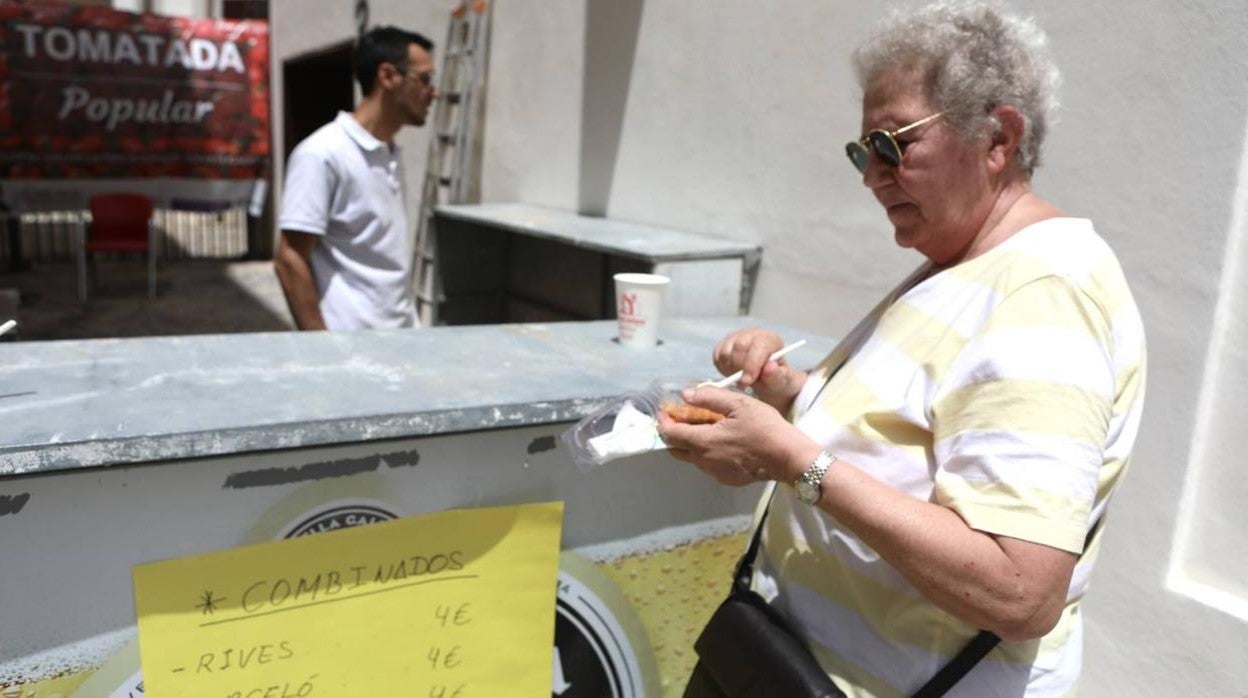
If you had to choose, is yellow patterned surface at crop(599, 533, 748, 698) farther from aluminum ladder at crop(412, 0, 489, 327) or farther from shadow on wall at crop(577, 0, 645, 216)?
aluminum ladder at crop(412, 0, 489, 327)

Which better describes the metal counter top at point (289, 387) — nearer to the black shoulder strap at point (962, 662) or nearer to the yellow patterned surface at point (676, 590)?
the yellow patterned surface at point (676, 590)

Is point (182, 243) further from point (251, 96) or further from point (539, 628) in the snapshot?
point (539, 628)

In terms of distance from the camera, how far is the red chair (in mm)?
9688

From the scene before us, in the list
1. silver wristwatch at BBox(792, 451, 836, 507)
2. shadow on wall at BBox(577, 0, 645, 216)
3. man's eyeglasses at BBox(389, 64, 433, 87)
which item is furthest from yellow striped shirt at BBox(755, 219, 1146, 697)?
shadow on wall at BBox(577, 0, 645, 216)

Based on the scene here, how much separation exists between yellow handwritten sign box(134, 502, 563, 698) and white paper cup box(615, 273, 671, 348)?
587 millimetres

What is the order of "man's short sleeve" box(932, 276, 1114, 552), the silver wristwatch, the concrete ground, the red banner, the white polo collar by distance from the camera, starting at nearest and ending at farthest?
"man's short sleeve" box(932, 276, 1114, 552)
the silver wristwatch
the white polo collar
the concrete ground
the red banner

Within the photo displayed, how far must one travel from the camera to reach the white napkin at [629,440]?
56.1 inches

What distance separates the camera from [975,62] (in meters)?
1.20

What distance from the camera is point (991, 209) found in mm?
1281

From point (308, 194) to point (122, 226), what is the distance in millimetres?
8364

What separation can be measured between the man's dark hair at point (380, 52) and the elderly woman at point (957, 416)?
223 cm

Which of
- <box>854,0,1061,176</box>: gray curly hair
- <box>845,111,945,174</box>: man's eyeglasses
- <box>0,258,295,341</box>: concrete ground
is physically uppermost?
<box>854,0,1061,176</box>: gray curly hair

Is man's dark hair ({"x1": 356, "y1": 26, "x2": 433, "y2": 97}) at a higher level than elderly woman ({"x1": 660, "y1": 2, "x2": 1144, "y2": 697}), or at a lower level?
higher

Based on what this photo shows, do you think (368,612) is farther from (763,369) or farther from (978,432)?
(978,432)
